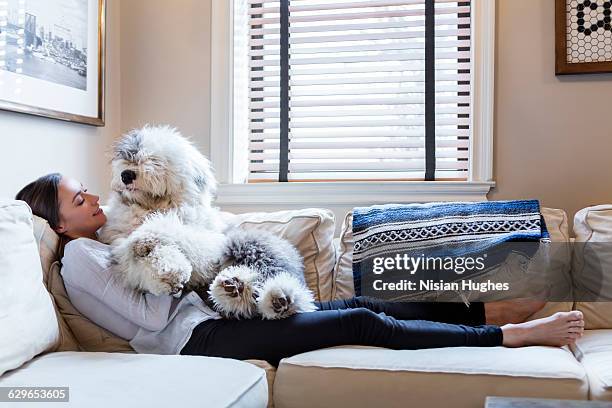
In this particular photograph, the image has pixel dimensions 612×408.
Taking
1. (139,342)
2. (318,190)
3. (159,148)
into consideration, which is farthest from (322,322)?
(318,190)

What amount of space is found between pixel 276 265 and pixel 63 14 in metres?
1.44

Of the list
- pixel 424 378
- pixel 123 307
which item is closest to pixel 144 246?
pixel 123 307

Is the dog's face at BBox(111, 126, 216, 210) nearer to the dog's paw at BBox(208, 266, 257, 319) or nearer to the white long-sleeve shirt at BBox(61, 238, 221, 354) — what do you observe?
the white long-sleeve shirt at BBox(61, 238, 221, 354)

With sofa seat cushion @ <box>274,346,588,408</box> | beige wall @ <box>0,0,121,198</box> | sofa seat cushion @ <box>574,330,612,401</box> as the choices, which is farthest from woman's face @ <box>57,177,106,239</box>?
sofa seat cushion @ <box>574,330,612,401</box>

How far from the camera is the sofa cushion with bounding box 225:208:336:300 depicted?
248 cm

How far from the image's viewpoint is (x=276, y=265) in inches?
83.3

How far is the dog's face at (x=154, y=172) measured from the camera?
219 cm

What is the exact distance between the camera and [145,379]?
1554 mm

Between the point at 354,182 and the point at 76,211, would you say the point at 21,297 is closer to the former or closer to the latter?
the point at 76,211

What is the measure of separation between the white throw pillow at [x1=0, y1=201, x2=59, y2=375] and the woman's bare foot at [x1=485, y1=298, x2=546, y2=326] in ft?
4.55

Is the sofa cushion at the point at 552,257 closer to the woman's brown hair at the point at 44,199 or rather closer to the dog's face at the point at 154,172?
the dog's face at the point at 154,172

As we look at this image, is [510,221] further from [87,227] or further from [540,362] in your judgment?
[87,227]

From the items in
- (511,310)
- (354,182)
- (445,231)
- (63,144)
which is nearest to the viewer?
(511,310)

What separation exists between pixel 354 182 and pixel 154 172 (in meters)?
1.04
